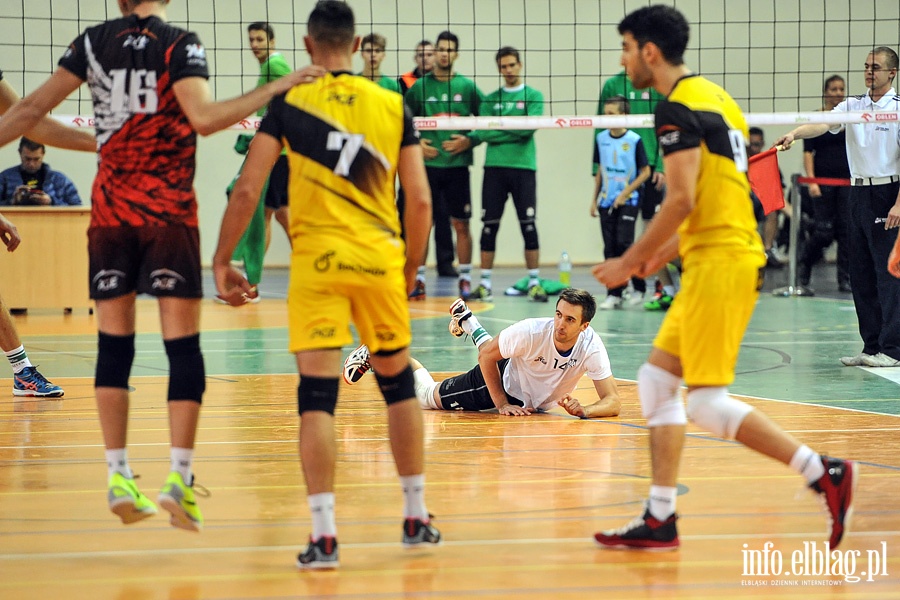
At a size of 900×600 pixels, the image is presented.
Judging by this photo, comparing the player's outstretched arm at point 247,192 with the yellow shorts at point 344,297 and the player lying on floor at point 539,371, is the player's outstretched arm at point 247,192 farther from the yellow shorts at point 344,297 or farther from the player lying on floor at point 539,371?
the player lying on floor at point 539,371

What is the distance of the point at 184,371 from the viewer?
386 cm

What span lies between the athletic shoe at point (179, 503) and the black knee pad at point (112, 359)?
42 centimetres

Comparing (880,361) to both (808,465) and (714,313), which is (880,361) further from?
(714,313)

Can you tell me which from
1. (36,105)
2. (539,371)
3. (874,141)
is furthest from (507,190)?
(36,105)

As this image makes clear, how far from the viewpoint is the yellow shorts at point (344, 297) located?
3533 mm

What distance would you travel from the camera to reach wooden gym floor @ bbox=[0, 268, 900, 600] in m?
3.38

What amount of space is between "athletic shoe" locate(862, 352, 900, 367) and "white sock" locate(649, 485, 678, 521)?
4.54 metres

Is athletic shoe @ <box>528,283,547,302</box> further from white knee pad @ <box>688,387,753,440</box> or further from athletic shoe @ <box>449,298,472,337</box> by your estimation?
white knee pad @ <box>688,387,753,440</box>

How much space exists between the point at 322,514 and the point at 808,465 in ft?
5.08

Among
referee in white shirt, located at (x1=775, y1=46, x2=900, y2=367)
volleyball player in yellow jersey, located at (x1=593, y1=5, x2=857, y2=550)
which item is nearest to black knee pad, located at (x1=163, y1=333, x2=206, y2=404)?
volleyball player in yellow jersey, located at (x1=593, y1=5, x2=857, y2=550)

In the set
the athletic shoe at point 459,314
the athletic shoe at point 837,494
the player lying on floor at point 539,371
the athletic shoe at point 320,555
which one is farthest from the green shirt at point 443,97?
the athletic shoe at point 320,555

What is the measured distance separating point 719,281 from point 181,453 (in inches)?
72.4

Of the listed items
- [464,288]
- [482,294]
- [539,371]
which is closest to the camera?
[539,371]

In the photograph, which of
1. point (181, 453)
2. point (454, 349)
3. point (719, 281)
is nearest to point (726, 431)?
point (719, 281)
